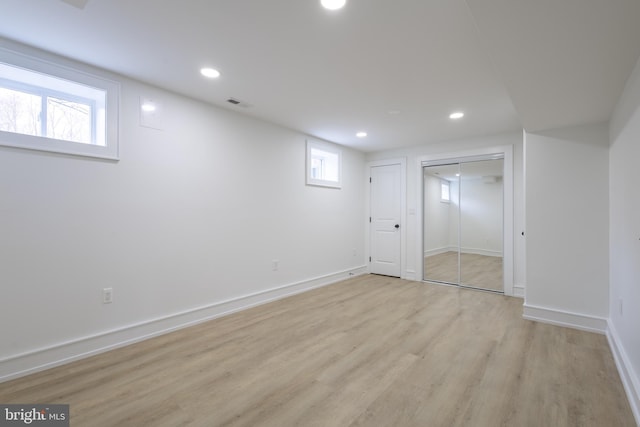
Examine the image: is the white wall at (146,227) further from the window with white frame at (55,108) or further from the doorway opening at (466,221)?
the doorway opening at (466,221)

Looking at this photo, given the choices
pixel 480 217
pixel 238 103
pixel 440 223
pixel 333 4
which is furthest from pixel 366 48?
pixel 440 223

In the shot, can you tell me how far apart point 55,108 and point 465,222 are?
18.4 ft

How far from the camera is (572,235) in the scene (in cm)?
322

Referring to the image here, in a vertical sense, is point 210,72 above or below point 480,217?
above

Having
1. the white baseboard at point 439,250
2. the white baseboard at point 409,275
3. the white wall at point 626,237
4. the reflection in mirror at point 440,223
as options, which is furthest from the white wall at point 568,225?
the white baseboard at point 439,250

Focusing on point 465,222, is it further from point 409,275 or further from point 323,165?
point 323,165

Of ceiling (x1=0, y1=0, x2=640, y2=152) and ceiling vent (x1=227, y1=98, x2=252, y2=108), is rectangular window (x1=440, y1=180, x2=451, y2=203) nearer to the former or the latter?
ceiling (x1=0, y1=0, x2=640, y2=152)

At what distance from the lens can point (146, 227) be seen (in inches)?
112

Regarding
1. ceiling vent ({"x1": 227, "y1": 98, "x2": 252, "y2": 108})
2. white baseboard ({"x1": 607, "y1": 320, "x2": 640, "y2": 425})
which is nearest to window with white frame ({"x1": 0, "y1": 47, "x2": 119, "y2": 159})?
ceiling vent ({"x1": 227, "y1": 98, "x2": 252, "y2": 108})

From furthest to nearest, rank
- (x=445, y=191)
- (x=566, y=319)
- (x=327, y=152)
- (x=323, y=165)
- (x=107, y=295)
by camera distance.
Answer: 1. (x=445, y=191)
2. (x=323, y=165)
3. (x=327, y=152)
4. (x=566, y=319)
5. (x=107, y=295)

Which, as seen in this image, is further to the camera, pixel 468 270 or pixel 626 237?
pixel 468 270

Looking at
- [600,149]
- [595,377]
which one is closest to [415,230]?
[600,149]

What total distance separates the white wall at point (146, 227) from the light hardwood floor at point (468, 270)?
8.56ft

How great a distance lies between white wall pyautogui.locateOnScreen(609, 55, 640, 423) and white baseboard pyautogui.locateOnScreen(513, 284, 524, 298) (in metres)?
1.42
